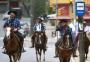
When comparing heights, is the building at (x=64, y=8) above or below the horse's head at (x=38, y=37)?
below

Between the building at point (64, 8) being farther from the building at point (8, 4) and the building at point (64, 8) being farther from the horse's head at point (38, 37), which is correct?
the building at point (8, 4)

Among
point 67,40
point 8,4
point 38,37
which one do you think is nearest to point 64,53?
point 67,40

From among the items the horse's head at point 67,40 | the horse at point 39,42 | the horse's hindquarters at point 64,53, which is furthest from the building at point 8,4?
the horse's head at point 67,40

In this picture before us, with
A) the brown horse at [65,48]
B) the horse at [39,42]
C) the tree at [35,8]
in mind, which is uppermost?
the brown horse at [65,48]

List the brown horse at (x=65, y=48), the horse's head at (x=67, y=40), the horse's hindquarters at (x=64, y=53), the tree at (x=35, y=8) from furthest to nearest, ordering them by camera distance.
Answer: the tree at (x=35, y=8) < the horse's hindquarters at (x=64, y=53) < the brown horse at (x=65, y=48) < the horse's head at (x=67, y=40)

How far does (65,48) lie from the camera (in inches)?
851

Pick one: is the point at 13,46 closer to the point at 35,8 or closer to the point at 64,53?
the point at 64,53

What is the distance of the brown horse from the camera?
2108 cm

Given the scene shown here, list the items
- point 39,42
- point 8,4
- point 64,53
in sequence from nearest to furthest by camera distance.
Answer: point 64,53 < point 39,42 < point 8,4

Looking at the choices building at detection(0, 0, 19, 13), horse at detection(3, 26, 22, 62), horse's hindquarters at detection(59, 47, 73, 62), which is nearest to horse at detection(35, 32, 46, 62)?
horse at detection(3, 26, 22, 62)

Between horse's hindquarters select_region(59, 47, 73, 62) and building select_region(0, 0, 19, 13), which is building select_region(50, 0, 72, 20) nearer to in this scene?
horse's hindquarters select_region(59, 47, 73, 62)

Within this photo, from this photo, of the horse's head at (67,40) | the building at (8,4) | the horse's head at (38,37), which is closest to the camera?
the horse's head at (67,40)

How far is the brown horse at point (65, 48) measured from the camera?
21.1 m

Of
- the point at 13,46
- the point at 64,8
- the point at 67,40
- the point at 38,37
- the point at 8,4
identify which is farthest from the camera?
the point at 8,4
